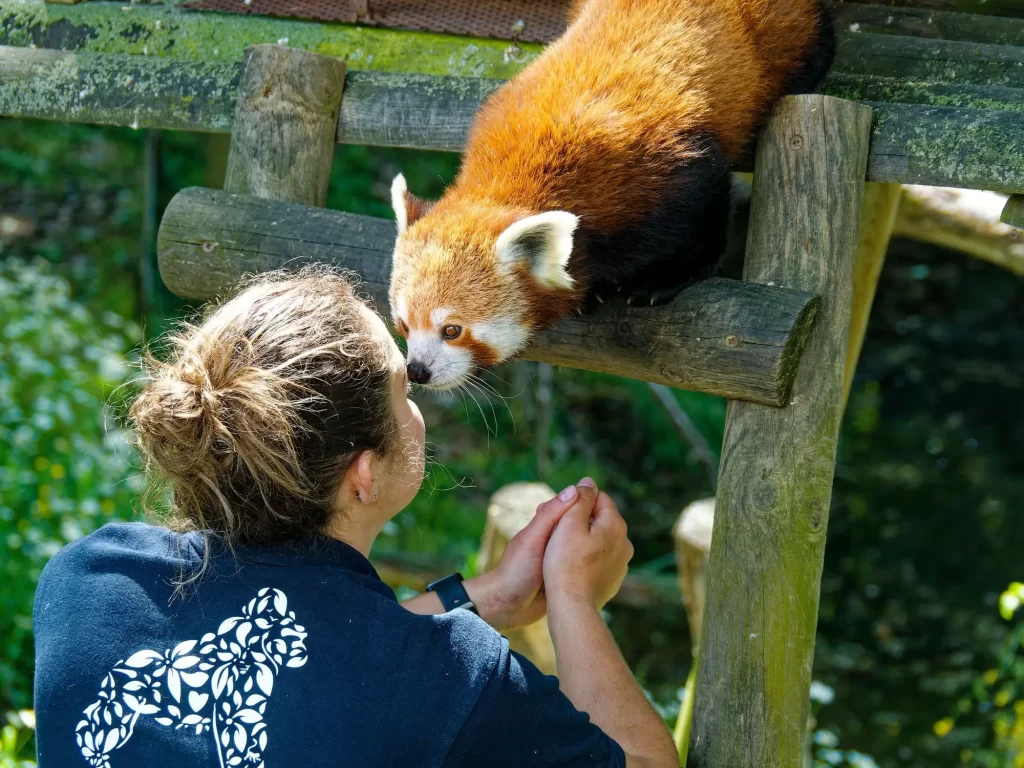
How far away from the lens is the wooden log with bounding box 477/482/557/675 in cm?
331

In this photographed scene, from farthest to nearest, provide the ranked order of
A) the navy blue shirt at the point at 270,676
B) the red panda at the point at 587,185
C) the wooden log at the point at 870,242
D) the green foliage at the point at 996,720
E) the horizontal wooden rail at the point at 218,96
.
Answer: the green foliage at the point at 996,720 < the wooden log at the point at 870,242 < the horizontal wooden rail at the point at 218,96 < the red panda at the point at 587,185 < the navy blue shirt at the point at 270,676

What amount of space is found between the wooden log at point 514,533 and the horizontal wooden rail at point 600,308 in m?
1.25

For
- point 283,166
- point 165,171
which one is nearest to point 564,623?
point 283,166

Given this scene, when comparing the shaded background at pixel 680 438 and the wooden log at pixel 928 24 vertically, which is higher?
the wooden log at pixel 928 24

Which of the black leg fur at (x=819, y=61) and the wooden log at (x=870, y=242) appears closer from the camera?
the black leg fur at (x=819, y=61)

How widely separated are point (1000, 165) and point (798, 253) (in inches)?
15.6

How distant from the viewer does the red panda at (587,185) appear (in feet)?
6.37

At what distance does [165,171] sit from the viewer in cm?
618

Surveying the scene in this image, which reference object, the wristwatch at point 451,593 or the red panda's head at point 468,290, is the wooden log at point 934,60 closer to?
the red panda's head at point 468,290

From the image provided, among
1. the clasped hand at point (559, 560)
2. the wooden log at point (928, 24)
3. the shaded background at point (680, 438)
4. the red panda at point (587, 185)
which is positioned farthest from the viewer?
the shaded background at point (680, 438)

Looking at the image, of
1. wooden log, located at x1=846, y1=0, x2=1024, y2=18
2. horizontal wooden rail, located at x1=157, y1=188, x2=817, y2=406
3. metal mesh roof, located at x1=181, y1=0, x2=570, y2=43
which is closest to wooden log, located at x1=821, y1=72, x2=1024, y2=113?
wooden log, located at x1=846, y1=0, x2=1024, y2=18

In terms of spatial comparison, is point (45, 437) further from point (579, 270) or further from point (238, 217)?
point (579, 270)

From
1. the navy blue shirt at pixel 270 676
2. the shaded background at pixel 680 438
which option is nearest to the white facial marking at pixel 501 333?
the navy blue shirt at pixel 270 676

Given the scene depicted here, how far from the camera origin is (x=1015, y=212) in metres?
Result: 1.90
